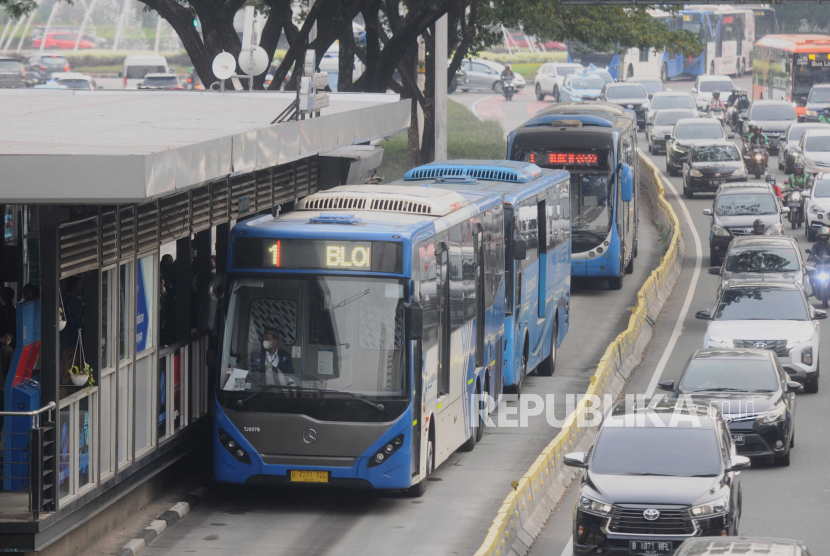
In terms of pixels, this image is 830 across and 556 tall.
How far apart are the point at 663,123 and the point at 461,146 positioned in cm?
1149

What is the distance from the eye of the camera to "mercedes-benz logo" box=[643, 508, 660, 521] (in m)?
12.6

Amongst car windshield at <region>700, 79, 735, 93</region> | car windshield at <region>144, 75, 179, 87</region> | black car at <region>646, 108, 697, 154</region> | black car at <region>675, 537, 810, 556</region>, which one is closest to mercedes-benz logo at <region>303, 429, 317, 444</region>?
black car at <region>675, 537, 810, 556</region>

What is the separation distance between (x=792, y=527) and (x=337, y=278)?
5.34m

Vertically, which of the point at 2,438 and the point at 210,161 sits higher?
the point at 210,161

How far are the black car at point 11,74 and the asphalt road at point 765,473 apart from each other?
1620 inches

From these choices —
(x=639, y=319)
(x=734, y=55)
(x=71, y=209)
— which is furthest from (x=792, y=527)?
(x=734, y=55)

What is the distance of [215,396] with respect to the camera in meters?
13.9

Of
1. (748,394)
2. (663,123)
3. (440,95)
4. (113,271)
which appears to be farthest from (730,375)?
(663,123)

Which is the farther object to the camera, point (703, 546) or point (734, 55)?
point (734, 55)

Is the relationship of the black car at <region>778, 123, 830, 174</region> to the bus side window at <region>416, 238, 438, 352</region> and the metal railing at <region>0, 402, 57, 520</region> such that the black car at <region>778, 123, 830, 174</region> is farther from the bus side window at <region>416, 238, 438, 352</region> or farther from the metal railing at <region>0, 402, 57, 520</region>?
the metal railing at <region>0, 402, 57, 520</region>

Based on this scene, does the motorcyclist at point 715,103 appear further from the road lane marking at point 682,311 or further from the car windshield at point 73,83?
the car windshield at point 73,83

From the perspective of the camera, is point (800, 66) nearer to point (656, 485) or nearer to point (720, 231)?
point (720, 231)

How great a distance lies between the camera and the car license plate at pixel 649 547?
1255 centimetres

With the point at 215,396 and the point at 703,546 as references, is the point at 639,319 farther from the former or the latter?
the point at 703,546
